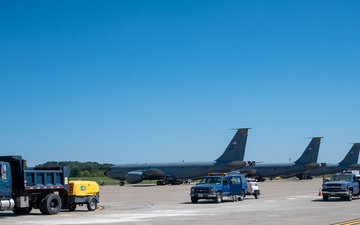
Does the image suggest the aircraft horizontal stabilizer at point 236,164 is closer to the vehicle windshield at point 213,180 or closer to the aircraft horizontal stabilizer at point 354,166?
the aircraft horizontal stabilizer at point 354,166

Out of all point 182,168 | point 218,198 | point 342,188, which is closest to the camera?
point 218,198

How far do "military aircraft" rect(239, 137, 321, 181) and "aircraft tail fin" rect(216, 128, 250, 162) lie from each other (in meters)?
22.0

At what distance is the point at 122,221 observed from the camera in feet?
79.7

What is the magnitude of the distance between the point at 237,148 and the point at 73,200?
5379cm

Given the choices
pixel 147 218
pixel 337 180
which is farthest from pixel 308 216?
pixel 337 180

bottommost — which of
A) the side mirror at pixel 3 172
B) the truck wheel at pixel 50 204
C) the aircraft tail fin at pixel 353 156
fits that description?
the truck wheel at pixel 50 204

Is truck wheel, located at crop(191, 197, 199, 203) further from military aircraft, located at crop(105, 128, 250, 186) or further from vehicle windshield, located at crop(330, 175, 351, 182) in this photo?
military aircraft, located at crop(105, 128, 250, 186)

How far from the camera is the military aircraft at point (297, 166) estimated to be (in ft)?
348

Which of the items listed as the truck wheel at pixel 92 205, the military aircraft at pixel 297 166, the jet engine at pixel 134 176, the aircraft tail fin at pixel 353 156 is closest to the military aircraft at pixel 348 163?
the aircraft tail fin at pixel 353 156

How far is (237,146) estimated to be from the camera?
82.9 m

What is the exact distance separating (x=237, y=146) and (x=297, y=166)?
27.4m

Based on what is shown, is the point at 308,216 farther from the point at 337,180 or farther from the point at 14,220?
the point at 337,180

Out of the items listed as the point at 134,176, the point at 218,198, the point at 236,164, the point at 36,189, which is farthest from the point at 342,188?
the point at 134,176

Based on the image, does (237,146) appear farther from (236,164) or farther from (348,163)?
(348,163)
